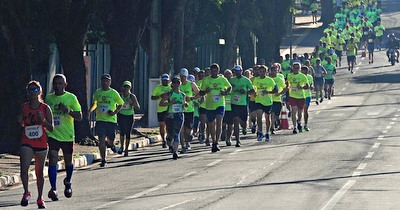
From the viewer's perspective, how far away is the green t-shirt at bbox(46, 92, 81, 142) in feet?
64.4

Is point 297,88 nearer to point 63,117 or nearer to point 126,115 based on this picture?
point 126,115

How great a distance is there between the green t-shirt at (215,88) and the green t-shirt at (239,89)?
1.11 m

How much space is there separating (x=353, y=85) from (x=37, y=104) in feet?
151

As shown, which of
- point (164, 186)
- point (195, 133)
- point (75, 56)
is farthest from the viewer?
point (195, 133)

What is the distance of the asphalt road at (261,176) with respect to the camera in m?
19.1

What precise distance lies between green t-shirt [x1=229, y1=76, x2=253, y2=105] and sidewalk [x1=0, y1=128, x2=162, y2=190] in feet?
10.2

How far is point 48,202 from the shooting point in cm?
1950

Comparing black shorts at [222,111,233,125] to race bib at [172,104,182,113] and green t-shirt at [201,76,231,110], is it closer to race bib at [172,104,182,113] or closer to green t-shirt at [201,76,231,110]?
green t-shirt at [201,76,231,110]

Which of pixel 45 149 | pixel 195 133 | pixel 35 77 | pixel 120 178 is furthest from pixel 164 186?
pixel 35 77

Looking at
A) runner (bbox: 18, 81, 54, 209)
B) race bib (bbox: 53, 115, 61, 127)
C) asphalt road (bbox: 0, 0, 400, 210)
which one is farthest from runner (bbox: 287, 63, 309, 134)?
runner (bbox: 18, 81, 54, 209)

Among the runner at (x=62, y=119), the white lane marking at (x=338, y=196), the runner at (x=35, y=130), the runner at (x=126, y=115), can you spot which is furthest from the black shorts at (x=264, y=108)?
the runner at (x=35, y=130)

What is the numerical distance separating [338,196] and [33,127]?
15.4ft

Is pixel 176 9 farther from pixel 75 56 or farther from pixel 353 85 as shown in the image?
pixel 353 85

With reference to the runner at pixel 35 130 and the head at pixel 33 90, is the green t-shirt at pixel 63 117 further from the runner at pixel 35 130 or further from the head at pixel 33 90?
the head at pixel 33 90
